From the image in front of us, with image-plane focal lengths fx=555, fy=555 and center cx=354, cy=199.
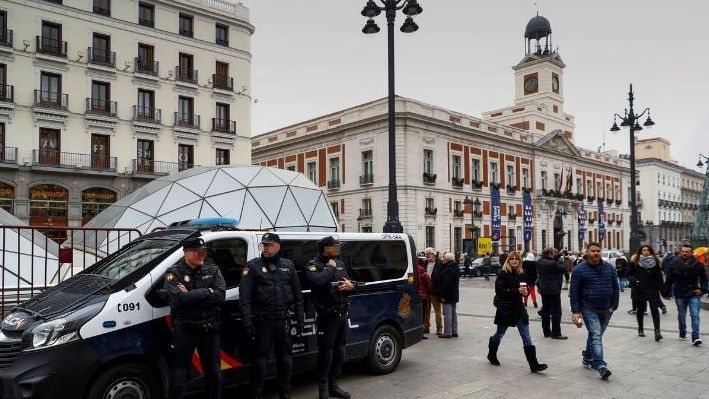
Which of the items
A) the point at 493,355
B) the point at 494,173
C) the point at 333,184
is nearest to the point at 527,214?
the point at 494,173

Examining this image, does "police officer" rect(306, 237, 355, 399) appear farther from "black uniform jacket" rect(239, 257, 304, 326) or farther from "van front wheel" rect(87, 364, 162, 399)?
"van front wheel" rect(87, 364, 162, 399)

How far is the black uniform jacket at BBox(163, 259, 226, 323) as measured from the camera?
5.15m

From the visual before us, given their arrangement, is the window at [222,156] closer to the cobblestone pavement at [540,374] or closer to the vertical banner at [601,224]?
the cobblestone pavement at [540,374]

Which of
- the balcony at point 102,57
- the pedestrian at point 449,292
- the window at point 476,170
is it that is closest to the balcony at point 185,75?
the balcony at point 102,57

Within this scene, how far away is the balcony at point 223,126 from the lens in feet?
121

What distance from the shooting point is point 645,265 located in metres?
10.5

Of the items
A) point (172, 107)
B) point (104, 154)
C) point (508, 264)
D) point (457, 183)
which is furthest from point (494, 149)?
point (508, 264)

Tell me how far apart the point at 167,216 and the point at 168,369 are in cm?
987

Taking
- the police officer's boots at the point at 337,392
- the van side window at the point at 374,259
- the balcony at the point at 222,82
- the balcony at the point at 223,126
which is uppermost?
the balcony at the point at 222,82

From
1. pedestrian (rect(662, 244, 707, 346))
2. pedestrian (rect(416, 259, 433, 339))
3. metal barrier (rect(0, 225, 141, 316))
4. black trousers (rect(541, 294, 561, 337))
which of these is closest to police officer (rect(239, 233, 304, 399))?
metal barrier (rect(0, 225, 141, 316))

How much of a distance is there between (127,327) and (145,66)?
32415 mm

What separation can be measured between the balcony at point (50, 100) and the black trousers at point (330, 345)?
97.8 ft

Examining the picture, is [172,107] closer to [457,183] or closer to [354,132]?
[354,132]

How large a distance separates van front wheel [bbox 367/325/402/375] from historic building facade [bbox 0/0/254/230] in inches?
1102
